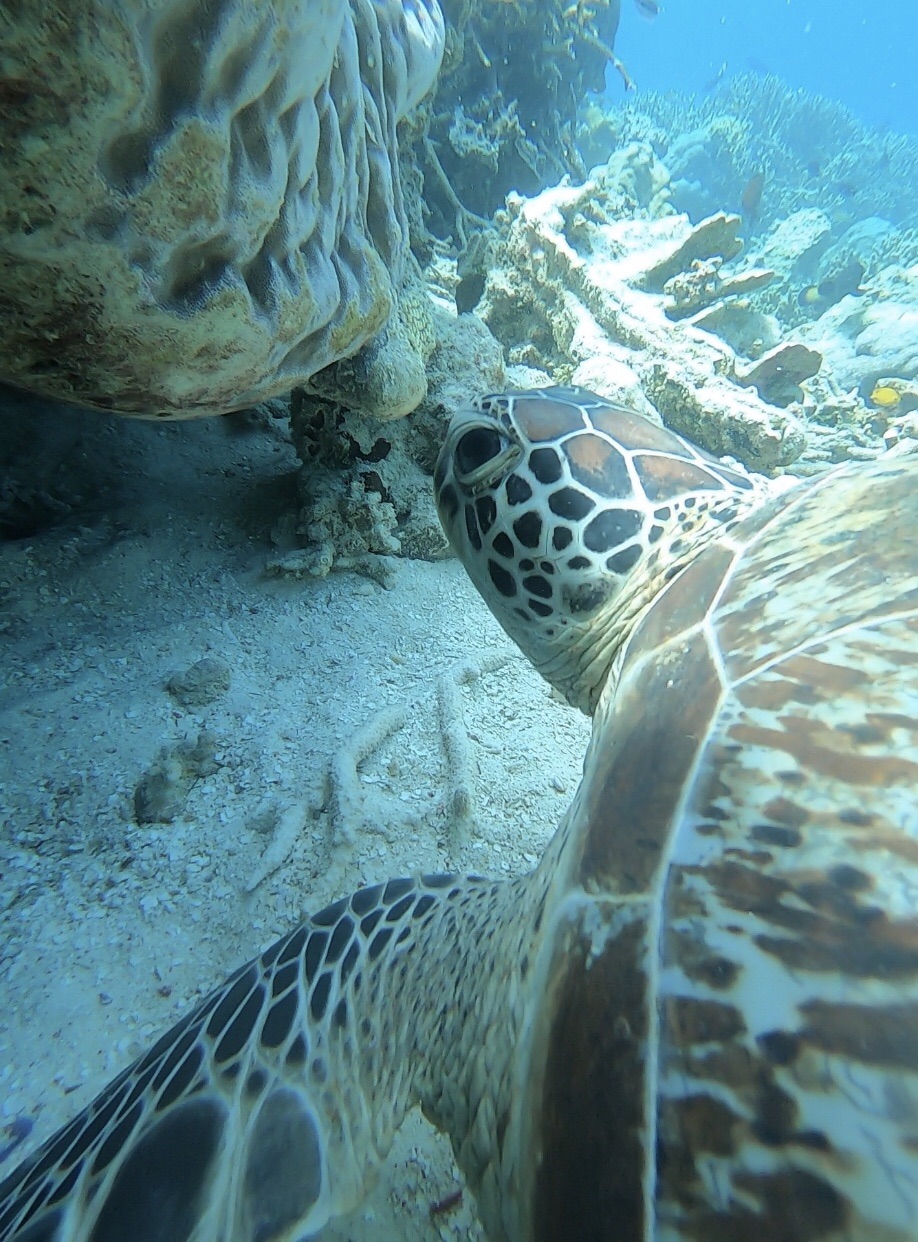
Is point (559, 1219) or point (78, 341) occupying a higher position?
point (78, 341)

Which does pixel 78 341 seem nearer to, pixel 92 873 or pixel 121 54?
pixel 121 54

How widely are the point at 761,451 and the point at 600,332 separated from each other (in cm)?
162

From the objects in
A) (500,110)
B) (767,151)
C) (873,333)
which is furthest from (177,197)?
(767,151)

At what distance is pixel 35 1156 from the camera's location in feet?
3.18

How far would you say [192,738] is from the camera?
177cm

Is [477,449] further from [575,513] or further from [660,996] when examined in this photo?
[660,996]

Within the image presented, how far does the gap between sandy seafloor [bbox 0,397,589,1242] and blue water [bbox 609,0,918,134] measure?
4642 centimetres

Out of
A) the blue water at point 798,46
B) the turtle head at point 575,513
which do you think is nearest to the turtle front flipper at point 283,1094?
the turtle head at point 575,513

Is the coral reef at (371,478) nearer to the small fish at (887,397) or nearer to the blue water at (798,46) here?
the small fish at (887,397)

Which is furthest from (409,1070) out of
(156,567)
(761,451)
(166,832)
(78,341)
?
(761,451)

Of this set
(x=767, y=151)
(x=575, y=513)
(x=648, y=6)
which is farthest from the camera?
(x=767, y=151)

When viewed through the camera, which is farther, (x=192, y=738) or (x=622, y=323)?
(x=622, y=323)

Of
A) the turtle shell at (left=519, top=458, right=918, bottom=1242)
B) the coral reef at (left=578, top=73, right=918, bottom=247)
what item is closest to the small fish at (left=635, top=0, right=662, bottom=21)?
the coral reef at (left=578, top=73, right=918, bottom=247)

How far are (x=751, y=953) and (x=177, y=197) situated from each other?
4.78 ft
